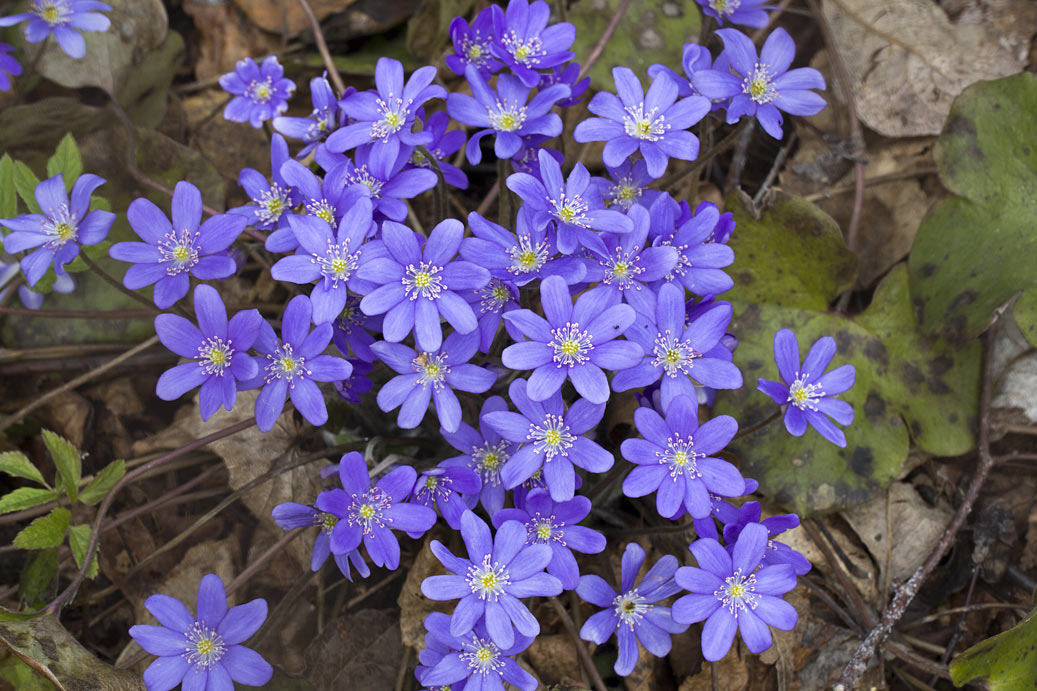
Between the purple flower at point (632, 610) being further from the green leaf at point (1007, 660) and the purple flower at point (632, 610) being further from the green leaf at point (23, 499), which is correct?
the green leaf at point (23, 499)

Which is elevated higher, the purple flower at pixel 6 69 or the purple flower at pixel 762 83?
the purple flower at pixel 762 83

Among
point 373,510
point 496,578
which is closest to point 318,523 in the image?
point 373,510

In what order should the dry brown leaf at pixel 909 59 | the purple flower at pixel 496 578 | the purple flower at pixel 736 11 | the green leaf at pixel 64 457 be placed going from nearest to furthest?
the purple flower at pixel 496 578 → the green leaf at pixel 64 457 → the purple flower at pixel 736 11 → the dry brown leaf at pixel 909 59

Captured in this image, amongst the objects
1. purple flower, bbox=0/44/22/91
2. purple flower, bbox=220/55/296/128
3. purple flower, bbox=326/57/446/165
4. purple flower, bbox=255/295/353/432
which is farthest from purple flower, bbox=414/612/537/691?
purple flower, bbox=0/44/22/91

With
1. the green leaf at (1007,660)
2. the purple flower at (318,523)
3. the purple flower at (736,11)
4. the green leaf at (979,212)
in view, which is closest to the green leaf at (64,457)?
the purple flower at (318,523)

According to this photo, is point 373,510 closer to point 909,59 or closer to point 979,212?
point 979,212

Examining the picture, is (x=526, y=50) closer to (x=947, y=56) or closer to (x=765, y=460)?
(x=765, y=460)
